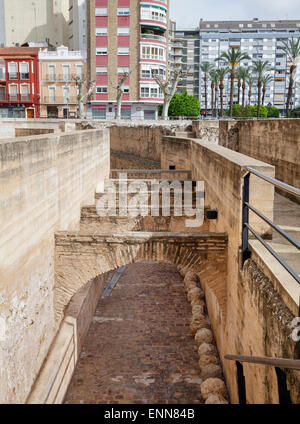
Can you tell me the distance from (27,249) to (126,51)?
42.4 meters

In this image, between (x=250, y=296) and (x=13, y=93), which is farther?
(x=13, y=93)

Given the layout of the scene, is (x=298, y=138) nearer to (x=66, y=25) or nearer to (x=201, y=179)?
(x=201, y=179)

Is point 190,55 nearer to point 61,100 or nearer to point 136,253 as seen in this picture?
point 61,100

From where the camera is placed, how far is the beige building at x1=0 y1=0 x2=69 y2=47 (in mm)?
53000

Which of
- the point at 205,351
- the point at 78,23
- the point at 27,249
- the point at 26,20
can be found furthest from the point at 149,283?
the point at 26,20

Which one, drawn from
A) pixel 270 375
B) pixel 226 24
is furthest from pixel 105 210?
pixel 226 24

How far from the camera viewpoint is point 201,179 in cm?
1194

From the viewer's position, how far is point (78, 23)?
5269 centimetres

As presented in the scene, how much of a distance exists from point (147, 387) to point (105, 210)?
4.12m

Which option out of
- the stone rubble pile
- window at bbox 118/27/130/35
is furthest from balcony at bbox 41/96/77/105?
the stone rubble pile

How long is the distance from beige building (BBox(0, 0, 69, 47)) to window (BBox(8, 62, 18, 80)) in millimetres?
8654

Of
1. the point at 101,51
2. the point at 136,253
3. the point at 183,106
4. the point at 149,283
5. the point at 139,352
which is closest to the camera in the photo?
the point at 136,253

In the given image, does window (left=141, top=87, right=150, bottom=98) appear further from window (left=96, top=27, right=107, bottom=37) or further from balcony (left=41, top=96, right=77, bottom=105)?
balcony (left=41, top=96, right=77, bottom=105)

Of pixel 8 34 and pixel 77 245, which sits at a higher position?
pixel 8 34
